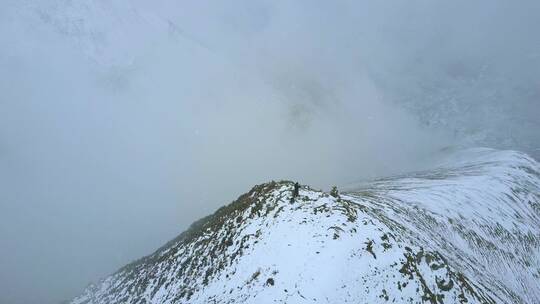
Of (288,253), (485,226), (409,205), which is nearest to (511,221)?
(485,226)

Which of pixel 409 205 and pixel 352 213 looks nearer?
pixel 352 213

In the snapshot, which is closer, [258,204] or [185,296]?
[185,296]

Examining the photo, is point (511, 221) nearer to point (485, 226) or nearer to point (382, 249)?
point (485, 226)

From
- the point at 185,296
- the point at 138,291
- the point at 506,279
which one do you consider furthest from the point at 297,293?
the point at 506,279

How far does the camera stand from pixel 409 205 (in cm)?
4597

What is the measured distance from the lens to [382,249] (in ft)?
70.4

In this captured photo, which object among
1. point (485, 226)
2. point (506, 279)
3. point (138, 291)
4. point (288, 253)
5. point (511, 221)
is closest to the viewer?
point (288, 253)

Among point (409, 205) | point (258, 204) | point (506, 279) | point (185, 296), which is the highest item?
point (258, 204)

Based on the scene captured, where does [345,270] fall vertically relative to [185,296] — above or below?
below

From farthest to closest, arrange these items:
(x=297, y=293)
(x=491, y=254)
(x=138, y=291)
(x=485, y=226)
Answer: (x=485, y=226) → (x=491, y=254) → (x=138, y=291) → (x=297, y=293)

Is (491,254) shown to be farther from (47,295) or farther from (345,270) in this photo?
(47,295)

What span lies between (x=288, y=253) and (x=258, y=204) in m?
7.05

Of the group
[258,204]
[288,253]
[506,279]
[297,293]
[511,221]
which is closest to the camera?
[297,293]

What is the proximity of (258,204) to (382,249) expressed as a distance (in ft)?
32.9
